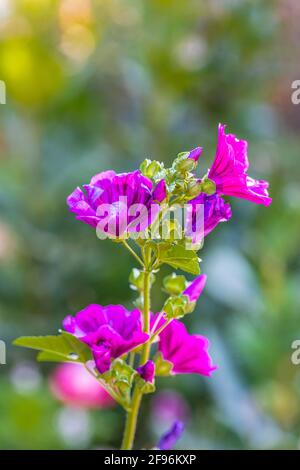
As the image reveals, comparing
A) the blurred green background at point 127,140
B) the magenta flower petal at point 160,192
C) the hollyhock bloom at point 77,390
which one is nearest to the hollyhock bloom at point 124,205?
the magenta flower petal at point 160,192

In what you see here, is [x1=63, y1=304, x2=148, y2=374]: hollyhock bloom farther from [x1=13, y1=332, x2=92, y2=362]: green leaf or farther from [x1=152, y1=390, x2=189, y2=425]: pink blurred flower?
[x1=152, y1=390, x2=189, y2=425]: pink blurred flower

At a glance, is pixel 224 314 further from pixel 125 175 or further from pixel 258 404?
pixel 125 175

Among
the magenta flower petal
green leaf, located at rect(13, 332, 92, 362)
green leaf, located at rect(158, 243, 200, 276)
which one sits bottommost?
green leaf, located at rect(13, 332, 92, 362)

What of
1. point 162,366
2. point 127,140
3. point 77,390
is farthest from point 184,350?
point 127,140

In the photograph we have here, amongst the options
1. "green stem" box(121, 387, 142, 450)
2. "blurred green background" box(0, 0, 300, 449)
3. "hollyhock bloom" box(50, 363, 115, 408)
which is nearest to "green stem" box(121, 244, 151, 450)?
"green stem" box(121, 387, 142, 450)

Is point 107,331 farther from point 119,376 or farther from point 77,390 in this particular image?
point 77,390

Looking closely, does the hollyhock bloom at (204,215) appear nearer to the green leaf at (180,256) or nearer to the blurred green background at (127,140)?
the green leaf at (180,256)
